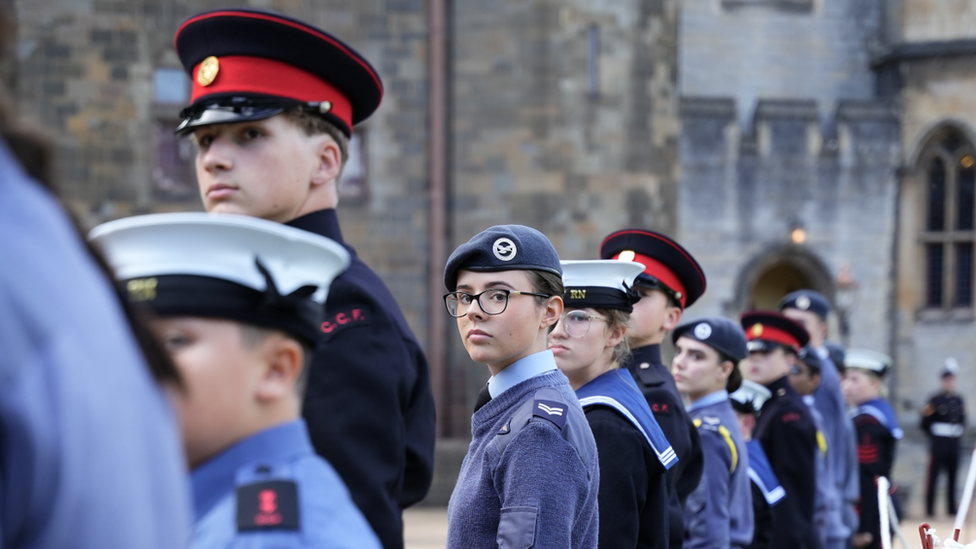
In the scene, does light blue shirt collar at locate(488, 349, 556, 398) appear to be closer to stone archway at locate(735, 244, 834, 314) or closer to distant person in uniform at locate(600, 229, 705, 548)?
distant person in uniform at locate(600, 229, 705, 548)

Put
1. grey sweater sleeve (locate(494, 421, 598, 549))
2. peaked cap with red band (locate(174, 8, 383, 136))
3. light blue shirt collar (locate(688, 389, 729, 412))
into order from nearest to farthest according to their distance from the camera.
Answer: peaked cap with red band (locate(174, 8, 383, 136))
grey sweater sleeve (locate(494, 421, 598, 549))
light blue shirt collar (locate(688, 389, 729, 412))

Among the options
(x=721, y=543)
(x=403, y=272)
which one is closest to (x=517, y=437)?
(x=721, y=543)

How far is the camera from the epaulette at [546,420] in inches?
96.7

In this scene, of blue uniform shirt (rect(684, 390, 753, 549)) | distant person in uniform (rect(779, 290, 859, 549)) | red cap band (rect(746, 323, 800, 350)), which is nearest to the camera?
blue uniform shirt (rect(684, 390, 753, 549))

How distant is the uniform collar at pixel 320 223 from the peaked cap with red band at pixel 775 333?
467 centimetres

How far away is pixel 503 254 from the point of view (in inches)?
108

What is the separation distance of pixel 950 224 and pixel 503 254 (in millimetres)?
20916

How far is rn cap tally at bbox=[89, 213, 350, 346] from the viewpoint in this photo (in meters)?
1.23

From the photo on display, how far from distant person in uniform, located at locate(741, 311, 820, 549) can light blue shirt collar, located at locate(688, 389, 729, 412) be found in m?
1.22

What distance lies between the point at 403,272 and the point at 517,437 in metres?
9.61

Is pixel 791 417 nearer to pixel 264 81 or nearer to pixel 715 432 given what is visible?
pixel 715 432

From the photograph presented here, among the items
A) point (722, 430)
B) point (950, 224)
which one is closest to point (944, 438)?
point (950, 224)

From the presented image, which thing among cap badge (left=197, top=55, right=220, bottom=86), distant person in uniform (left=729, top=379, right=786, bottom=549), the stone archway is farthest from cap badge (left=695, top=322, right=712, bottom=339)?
the stone archway

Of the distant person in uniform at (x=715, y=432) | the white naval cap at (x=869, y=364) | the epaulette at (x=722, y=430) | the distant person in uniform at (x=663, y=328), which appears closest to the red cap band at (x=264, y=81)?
the distant person in uniform at (x=663, y=328)
